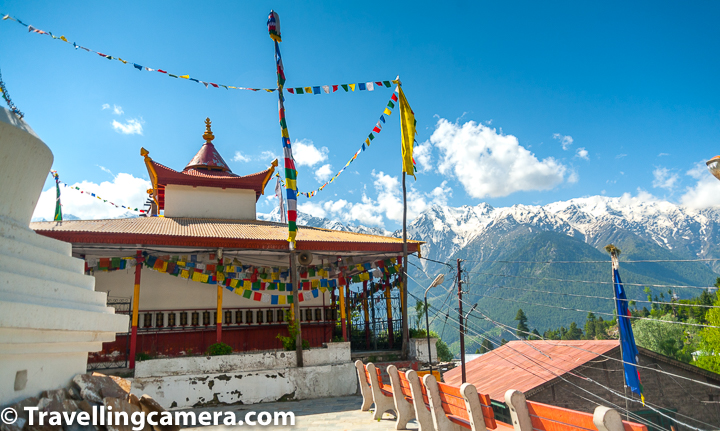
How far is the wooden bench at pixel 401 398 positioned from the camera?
7.66 metres

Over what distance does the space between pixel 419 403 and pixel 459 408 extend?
1.17 m

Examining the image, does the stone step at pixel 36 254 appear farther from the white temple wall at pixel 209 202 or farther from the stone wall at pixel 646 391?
the white temple wall at pixel 209 202

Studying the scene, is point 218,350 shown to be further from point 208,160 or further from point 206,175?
point 208,160

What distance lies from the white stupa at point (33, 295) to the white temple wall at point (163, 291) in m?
10.3

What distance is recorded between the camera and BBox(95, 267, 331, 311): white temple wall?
15413mm

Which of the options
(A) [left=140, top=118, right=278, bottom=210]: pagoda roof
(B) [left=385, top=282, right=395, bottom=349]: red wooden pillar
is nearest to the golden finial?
(A) [left=140, top=118, right=278, bottom=210]: pagoda roof

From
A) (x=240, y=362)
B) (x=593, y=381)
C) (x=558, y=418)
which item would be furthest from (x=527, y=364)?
(x=558, y=418)

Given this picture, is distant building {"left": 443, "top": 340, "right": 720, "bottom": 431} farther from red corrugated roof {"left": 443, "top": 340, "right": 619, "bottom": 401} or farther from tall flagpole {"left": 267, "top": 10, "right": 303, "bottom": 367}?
tall flagpole {"left": 267, "top": 10, "right": 303, "bottom": 367}

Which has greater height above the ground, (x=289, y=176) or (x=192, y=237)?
(x=289, y=176)

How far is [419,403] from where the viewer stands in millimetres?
6945

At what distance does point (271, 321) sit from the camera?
55.6 ft

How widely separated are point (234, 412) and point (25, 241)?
24.0 ft

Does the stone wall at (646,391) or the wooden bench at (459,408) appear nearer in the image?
the wooden bench at (459,408)

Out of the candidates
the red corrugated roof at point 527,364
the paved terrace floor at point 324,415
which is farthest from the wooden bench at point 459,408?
the red corrugated roof at point 527,364
